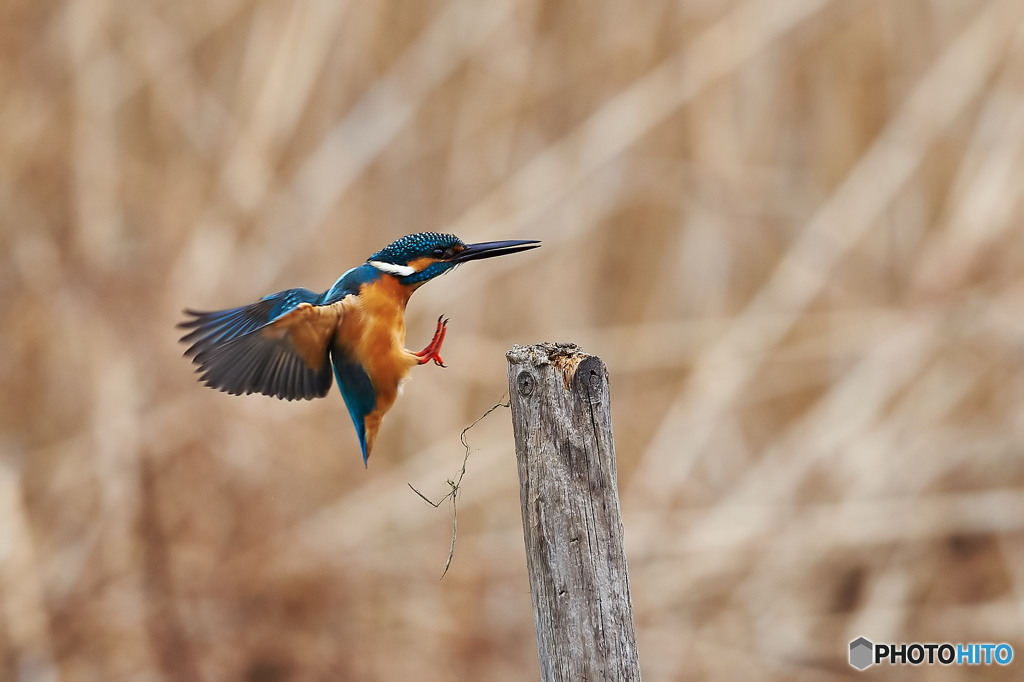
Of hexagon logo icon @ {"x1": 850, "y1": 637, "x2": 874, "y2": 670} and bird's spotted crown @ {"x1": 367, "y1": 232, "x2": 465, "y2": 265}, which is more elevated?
bird's spotted crown @ {"x1": 367, "y1": 232, "x2": 465, "y2": 265}

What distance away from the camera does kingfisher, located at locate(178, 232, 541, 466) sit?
69.3 inches

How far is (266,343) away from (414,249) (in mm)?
283

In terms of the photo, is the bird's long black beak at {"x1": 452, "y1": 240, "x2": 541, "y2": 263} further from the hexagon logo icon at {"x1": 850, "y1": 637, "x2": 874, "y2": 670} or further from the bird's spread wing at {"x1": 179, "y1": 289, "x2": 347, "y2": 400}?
the hexagon logo icon at {"x1": 850, "y1": 637, "x2": 874, "y2": 670}

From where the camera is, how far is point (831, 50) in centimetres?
545

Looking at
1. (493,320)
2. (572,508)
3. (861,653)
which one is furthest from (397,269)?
(861,653)

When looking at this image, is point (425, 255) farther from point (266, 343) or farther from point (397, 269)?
point (266, 343)

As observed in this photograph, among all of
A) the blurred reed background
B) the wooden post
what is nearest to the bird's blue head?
the wooden post

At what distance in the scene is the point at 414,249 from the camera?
1.85m

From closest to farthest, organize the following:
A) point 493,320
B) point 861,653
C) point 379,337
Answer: point 379,337, point 861,653, point 493,320

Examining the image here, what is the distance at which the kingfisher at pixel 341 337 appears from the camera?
5.77 feet

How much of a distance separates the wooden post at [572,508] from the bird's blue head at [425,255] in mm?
277

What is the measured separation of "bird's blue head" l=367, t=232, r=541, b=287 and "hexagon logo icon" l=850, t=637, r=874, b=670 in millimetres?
3275

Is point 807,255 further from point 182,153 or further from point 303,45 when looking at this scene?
point 182,153
